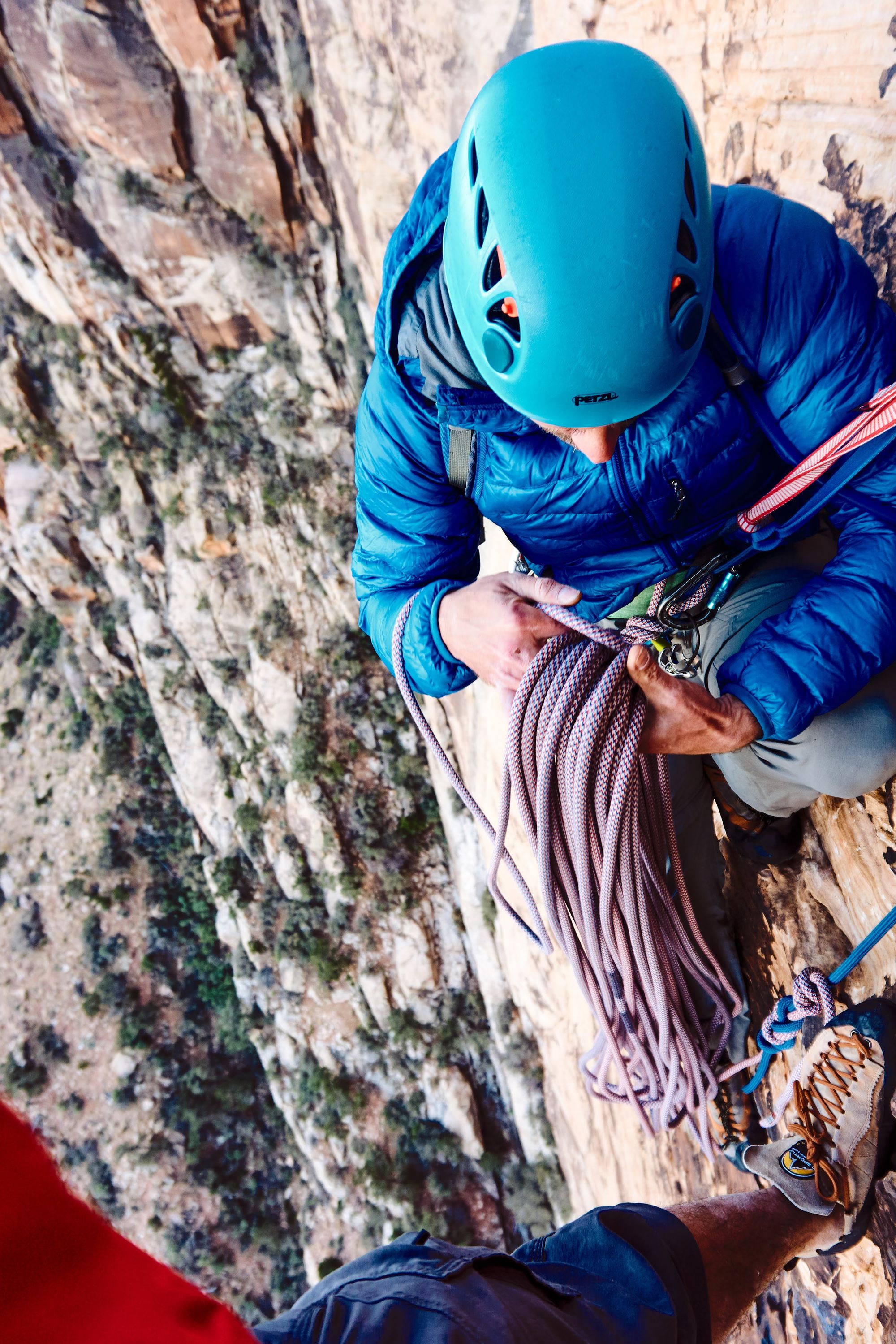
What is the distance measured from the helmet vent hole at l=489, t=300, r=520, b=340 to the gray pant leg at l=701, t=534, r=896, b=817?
0.90m

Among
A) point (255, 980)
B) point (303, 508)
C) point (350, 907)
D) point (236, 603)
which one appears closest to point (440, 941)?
point (350, 907)

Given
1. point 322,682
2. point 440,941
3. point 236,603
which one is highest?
point 236,603

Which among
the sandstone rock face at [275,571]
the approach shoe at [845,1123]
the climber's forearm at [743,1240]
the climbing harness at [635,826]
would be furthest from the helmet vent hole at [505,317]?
the sandstone rock face at [275,571]

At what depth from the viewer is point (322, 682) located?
9.48 metres

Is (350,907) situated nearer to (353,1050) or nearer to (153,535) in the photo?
(353,1050)

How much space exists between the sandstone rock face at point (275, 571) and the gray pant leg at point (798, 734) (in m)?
2.16

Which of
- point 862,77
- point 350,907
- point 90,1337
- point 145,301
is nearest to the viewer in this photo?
point 90,1337

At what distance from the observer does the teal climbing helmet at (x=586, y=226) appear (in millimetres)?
1104

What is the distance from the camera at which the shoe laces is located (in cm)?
178

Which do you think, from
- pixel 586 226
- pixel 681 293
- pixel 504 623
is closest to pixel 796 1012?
pixel 504 623

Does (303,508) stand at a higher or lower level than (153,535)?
lower

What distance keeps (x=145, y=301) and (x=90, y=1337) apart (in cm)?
1013

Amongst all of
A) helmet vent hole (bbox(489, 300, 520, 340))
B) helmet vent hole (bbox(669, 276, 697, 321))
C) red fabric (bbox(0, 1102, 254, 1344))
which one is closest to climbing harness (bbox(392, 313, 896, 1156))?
helmet vent hole (bbox(669, 276, 697, 321))

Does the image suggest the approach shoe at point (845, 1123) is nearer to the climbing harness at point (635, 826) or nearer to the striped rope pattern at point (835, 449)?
the climbing harness at point (635, 826)
